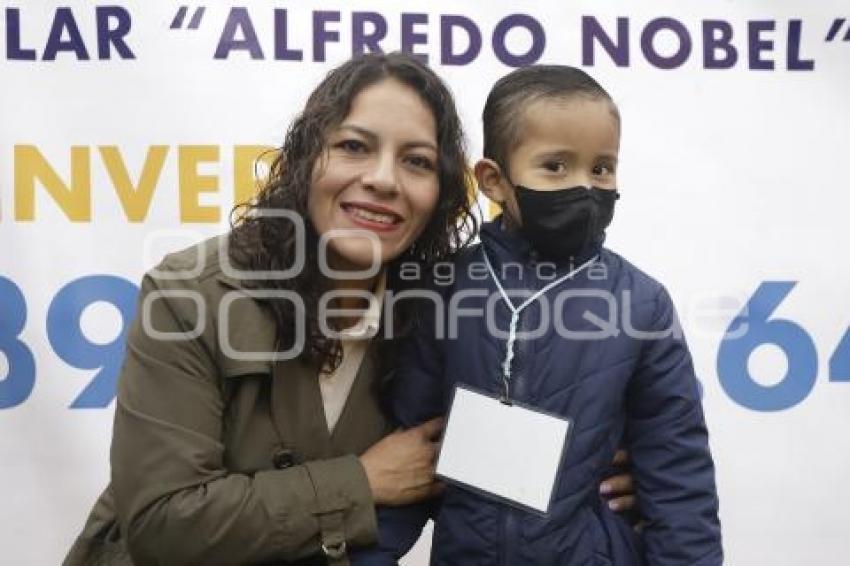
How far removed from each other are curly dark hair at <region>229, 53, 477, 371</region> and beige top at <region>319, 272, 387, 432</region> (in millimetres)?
17

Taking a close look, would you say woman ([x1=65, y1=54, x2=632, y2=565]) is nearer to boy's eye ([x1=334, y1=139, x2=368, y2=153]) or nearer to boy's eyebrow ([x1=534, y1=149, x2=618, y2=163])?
boy's eye ([x1=334, y1=139, x2=368, y2=153])

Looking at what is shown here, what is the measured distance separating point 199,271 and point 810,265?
110cm

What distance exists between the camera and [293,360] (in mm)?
1055

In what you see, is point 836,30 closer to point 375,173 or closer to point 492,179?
point 492,179

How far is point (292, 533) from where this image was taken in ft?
3.26

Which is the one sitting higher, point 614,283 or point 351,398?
point 614,283

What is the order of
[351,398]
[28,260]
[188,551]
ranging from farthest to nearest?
[28,260], [351,398], [188,551]

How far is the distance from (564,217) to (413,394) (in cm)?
30

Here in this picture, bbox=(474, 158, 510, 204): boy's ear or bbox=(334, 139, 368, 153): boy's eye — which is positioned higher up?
bbox=(334, 139, 368, 153): boy's eye

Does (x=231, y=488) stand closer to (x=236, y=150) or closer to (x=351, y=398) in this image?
(x=351, y=398)

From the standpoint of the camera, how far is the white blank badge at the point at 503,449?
987 millimetres

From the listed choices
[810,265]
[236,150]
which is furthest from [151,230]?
[810,265]

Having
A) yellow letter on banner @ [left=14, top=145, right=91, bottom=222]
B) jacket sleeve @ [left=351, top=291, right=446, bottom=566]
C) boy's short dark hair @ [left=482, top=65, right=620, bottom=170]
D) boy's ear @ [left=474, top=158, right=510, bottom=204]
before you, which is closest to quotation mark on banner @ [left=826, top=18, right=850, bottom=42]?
boy's short dark hair @ [left=482, top=65, right=620, bottom=170]

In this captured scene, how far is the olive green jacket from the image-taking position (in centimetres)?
98
